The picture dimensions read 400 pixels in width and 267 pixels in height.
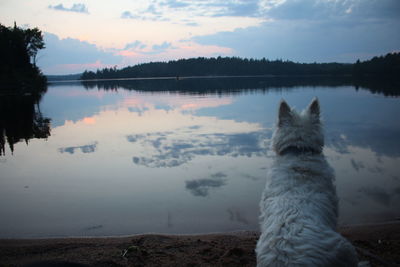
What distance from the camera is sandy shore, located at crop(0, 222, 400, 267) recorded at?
525 cm

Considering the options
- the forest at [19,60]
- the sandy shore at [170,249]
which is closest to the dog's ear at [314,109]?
the sandy shore at [170,249]

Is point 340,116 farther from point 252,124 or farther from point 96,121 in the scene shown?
point 96,121

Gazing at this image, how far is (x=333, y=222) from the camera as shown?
3604 mm

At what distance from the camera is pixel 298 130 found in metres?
4.52

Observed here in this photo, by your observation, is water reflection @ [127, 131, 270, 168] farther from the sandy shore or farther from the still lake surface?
the sandy shore

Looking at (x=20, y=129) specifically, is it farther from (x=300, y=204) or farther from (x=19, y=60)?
(x=19, y=60)

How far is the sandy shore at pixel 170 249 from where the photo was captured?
5.25 m

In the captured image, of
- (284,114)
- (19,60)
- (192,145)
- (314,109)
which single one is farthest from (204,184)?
(19,60)

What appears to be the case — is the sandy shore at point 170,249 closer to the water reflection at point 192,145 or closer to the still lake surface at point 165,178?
the still lake surface at point 165,178

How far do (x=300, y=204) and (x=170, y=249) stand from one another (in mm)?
3380

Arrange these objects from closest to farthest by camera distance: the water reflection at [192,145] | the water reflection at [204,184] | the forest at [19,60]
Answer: the water reflection at [204,184] → the water reflection at [192,145] → the forest at [19,60]

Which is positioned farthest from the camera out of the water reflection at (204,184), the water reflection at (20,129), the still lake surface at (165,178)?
the water reflection at (20,129)

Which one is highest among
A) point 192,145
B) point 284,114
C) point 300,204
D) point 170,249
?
point 284,114

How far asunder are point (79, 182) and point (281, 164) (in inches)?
305
